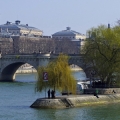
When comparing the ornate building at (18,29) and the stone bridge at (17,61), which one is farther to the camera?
the ornate building at (18,29)

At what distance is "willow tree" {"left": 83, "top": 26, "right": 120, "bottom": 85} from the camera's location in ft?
159

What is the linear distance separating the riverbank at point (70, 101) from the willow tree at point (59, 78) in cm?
68

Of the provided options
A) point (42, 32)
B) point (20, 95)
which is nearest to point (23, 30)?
point (42, 32)

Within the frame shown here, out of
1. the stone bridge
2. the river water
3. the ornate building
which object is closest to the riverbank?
the river water

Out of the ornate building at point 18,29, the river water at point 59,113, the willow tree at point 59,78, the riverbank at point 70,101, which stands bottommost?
the river water at point 59,113

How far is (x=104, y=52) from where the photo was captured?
48938 millimetres

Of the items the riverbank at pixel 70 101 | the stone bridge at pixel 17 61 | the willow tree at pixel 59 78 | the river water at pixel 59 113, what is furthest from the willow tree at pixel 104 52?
the stone bridge at pixel 17 61

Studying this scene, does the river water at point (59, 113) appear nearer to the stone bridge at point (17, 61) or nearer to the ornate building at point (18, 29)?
the stone bridge at point (17, 61)

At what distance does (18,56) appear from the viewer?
7969 cm

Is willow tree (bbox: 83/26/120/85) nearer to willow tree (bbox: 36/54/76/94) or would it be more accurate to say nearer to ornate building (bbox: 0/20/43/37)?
willow tree (bbox: 36/54/76/94)

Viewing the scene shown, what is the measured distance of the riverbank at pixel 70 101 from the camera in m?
39.5

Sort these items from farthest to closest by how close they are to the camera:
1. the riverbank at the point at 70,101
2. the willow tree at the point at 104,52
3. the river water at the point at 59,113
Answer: the willow tree at the point at 104,52, the riverbank at the point at 70,101, the river water at the point at 59,113

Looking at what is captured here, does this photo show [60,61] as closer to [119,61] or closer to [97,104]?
[97,104]

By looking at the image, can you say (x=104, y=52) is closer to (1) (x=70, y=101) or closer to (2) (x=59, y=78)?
(2) (x=59, y=78)
